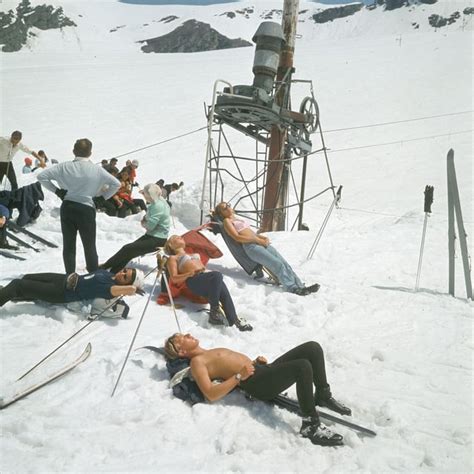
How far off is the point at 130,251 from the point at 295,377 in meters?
3.51

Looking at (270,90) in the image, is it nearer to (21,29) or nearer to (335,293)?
(335,293)

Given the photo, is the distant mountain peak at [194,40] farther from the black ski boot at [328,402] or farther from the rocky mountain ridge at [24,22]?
the black ski boot at [328,402]

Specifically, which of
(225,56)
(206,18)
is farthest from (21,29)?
(206,18)

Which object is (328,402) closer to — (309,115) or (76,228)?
(76,228)

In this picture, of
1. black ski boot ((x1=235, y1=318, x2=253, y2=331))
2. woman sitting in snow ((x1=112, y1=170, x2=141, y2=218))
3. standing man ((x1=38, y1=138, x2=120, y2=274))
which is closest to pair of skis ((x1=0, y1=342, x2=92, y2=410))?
standing man ((x1=38, y1=138, x2=120, y2=274))

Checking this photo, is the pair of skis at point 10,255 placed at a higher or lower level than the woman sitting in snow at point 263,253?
lower

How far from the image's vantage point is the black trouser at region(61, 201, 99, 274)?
512cm

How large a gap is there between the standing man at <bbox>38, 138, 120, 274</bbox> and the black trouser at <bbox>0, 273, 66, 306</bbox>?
0.48 metres

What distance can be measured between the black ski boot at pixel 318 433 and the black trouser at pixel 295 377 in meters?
0.06

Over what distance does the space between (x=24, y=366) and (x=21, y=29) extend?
82.2 metres

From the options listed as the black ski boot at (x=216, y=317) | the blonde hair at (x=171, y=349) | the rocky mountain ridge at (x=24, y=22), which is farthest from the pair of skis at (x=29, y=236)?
the rocky mountain ridge at (x=24, y=22)

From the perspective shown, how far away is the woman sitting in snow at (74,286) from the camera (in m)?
4.83

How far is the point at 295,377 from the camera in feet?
11.6

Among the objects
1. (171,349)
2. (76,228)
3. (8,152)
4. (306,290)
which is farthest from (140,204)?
(171,349)
